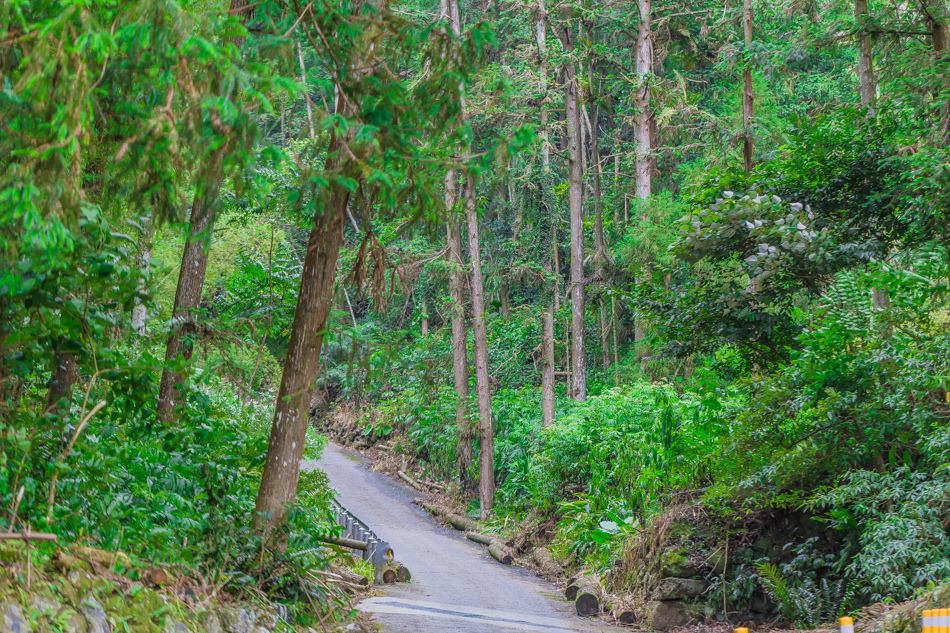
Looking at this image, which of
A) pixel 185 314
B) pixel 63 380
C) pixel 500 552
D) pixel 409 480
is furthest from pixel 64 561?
pixel 409 480

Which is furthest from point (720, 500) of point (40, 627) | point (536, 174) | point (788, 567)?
point (536, 174)

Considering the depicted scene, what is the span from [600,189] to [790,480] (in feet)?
71.4

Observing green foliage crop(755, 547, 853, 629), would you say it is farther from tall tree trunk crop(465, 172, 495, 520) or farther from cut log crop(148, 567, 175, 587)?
tall tree trunk crop(465, 172, 495, 520)

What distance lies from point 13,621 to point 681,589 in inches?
358

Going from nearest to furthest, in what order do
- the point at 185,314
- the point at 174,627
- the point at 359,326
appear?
the point at 174,627 → the point at 185,314 → the point at 359,326

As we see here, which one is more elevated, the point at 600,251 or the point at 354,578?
the point at 600,251

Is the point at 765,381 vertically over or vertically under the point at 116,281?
under

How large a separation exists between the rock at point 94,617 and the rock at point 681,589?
8.29m

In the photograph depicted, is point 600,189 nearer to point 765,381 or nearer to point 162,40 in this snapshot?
point 765,381

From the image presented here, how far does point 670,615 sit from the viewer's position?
10.7 metres

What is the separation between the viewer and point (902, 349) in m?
8.55

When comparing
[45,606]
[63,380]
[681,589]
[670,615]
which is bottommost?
[670,615]

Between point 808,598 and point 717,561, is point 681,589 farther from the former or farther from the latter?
point 808,598

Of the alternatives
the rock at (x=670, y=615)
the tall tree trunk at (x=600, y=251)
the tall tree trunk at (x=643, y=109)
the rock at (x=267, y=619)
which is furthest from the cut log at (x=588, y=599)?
the tall tree trunk at (x=600, y=251)
